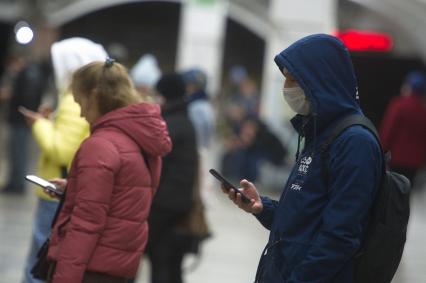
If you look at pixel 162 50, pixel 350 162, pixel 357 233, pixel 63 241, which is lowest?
pixel 162 50

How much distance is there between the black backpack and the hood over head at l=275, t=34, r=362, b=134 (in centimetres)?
9

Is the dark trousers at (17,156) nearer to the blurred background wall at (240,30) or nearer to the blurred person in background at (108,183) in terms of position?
the blurred background wall at (240,30)

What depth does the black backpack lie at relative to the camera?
138 inches

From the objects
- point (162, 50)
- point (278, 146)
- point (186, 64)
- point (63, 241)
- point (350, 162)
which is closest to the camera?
point (350, 162)

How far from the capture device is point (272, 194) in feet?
54.7

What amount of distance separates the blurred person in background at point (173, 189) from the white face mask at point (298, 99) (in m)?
2.78

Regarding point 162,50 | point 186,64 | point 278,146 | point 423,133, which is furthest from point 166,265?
point 162,50

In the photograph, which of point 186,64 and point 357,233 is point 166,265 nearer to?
point 357,233

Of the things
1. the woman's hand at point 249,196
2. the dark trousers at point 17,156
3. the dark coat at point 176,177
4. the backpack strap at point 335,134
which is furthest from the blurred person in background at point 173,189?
the dark trousers at point 17,156

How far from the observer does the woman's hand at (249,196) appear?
4.03m

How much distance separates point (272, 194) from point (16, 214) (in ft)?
19.4

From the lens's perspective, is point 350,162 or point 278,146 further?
point 278,146

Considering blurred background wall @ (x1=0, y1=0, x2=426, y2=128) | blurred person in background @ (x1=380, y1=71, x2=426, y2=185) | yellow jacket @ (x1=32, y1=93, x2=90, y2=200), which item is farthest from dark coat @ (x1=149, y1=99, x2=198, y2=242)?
blurred person in background @ (x1=380, y1=71, x2=426, y2=185)

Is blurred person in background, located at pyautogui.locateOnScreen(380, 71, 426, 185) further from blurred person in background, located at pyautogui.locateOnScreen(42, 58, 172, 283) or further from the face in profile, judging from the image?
the face in profile
